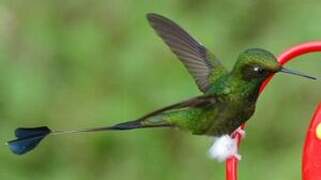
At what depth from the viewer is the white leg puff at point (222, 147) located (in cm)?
178

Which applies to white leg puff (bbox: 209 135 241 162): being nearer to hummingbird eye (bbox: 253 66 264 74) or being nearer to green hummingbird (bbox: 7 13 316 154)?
green hummingbird (bbox: 7 13 316 154)

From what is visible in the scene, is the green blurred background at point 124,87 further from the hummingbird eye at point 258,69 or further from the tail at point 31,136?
the hummingbird eye at point 258,69

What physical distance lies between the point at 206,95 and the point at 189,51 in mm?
130

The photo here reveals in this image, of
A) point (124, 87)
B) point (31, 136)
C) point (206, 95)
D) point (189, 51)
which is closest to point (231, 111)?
point (206, 95)

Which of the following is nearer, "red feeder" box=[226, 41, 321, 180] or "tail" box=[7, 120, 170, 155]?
"tail" box=[7, 120, 170, 155]

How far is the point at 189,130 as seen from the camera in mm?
1868

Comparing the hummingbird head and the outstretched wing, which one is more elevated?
the outstretched wing

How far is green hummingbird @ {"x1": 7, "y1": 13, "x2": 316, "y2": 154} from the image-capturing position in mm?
1640

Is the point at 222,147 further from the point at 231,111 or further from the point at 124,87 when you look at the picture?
the point at 124,87

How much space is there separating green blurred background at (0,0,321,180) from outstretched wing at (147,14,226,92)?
61.2 inches

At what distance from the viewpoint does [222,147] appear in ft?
5.85

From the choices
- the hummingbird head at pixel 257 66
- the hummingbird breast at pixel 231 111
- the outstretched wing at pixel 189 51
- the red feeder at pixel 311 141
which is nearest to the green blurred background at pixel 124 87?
the red feeder at pixel 311 141

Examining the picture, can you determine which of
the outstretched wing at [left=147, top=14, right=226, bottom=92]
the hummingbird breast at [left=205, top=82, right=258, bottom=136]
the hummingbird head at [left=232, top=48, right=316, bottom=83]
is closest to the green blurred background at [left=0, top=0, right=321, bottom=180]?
the outstretched wing at [left=147, top=14, right=226, bottom=92]

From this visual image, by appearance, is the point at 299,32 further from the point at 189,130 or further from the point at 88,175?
the point at 189,130
